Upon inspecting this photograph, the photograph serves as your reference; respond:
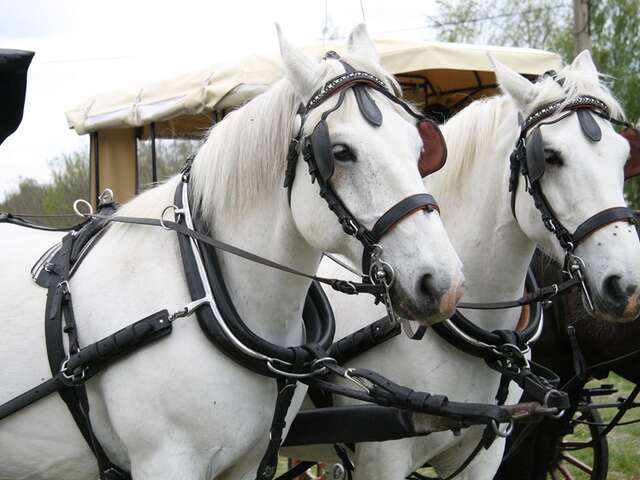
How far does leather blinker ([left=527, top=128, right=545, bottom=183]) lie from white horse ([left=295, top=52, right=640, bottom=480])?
32 millimetres

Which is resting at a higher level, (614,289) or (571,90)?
(571,90)

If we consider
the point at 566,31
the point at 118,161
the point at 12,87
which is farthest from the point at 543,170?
the point at 566,31

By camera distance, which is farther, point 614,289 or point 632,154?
point 632,154

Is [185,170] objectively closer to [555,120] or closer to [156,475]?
[156,475]

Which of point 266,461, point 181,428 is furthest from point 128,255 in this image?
A: point 266,461

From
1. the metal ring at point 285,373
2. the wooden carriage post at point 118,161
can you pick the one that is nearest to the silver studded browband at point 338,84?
the metal ring at point 285,373

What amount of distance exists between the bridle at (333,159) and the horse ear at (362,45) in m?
0.08

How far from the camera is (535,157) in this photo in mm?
2697

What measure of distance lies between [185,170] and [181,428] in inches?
29.8

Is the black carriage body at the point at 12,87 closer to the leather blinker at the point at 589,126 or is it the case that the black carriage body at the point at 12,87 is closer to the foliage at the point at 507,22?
the leather blinker at the point at 589,126

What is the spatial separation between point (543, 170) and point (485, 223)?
325 mm

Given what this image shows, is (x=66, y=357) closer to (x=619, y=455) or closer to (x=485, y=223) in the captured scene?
(x=485, y=223)

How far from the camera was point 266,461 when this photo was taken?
2.40 m

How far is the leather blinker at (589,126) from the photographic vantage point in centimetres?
268
